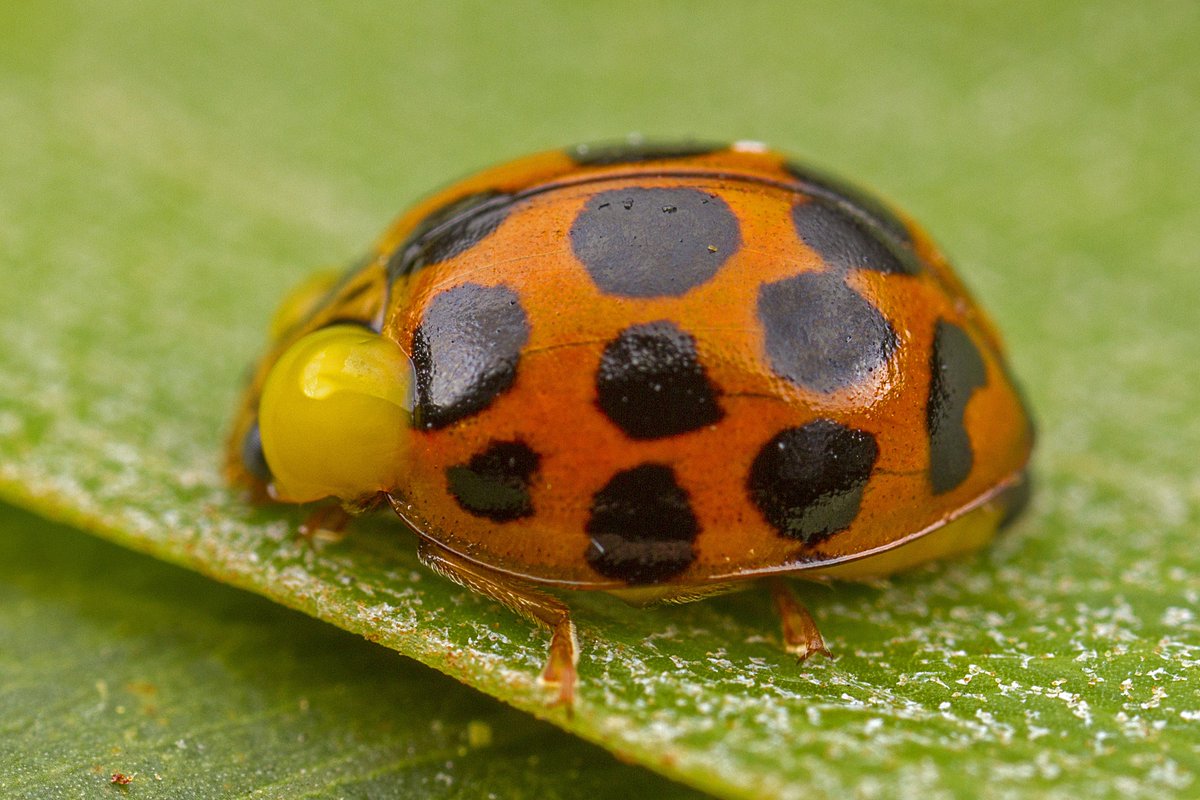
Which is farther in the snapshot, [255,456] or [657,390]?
[255,456]

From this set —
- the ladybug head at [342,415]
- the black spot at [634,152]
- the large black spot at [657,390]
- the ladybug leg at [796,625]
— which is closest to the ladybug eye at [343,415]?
the ladybug head at [342,415]

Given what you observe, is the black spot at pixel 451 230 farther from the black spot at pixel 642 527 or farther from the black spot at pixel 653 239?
the black spot at pixel 642 527

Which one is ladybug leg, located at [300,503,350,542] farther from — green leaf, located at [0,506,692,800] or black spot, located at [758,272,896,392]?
black spot, located at [758,272,896,392]

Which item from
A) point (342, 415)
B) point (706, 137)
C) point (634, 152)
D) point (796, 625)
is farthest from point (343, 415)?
point (706, 137)

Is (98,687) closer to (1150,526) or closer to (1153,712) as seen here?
(1153,712)

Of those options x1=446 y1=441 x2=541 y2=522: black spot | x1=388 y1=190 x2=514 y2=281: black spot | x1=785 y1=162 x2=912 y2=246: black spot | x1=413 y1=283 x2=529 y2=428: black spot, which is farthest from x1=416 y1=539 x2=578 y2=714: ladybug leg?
x1=785 y1=162 x2=912 y2=246: black spot

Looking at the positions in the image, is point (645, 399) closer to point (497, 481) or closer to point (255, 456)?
point (497, 481)
